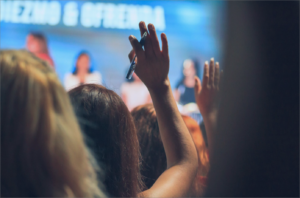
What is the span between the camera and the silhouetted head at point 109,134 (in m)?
0.83

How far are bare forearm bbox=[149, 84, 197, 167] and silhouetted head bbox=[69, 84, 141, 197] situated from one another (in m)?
0.13

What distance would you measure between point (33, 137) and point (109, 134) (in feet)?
1.11

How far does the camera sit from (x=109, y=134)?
0.85 m

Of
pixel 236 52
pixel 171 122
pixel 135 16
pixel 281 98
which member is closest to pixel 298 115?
pixel 281 98

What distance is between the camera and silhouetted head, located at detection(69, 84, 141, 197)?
2.73ft

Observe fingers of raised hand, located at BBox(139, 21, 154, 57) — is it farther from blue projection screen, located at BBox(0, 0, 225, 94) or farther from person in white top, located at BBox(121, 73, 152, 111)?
person in white top, located at BBox(121, 73, 152, 111)

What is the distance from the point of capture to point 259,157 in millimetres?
465

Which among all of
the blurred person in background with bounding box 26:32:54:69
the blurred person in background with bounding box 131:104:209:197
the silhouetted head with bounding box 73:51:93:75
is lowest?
the blurred person in background with bounding box 131:104:209:197

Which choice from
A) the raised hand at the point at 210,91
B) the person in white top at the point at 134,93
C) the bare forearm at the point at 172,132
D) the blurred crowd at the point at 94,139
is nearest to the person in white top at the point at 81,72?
the person in white top at the point at 134,93

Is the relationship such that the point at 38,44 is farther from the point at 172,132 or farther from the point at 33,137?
the point at 33,137

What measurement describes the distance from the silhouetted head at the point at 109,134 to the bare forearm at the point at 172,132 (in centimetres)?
13

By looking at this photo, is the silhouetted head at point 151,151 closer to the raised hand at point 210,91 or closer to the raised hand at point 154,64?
the raised hand at point 210,91

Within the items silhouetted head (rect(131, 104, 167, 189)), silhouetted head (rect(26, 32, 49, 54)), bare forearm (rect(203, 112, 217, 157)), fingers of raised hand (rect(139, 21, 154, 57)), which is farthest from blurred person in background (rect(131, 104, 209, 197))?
silhouetted head (rect(26, 32, 49, 54))

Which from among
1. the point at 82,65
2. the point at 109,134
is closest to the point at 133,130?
the point at 109,134
